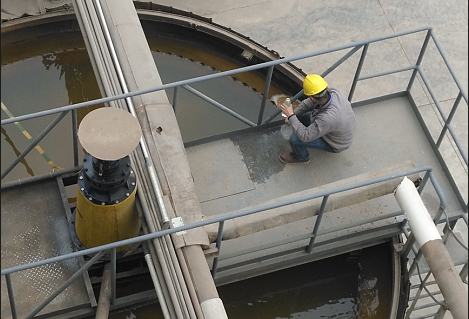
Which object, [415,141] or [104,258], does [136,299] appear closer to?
[104,258]

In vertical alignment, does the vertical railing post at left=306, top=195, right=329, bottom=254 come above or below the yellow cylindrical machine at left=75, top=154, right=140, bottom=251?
below

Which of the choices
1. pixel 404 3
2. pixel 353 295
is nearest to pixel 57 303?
pixel 353 295

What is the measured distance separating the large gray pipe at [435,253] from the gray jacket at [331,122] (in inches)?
A: 43.3

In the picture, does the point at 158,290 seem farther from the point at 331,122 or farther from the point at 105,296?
the point at 331,122

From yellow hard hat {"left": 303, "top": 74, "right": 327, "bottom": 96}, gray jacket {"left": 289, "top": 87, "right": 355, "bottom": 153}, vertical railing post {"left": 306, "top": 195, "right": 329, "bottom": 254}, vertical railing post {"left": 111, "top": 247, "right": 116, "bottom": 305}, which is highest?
yellow hard hat {"left": 303, "top": 74, "right": 327, "bottom": 96}

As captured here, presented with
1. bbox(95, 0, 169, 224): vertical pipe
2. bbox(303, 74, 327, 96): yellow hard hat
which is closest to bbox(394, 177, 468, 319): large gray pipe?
bbox(303, 74, 327, 96): yellow hard hat

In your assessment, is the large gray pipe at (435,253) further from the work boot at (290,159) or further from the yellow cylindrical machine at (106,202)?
the yellow cylindrical machine at (106,202)

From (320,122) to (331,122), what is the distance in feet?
0.44

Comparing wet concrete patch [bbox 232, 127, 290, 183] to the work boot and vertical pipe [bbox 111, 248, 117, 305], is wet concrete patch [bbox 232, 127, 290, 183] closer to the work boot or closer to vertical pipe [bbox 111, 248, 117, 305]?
the work boot

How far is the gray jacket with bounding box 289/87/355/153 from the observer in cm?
819

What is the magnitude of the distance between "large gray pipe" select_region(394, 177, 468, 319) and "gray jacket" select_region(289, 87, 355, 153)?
3.61 feet

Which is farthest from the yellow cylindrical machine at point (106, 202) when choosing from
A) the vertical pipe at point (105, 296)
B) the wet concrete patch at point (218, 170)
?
the wet concrete patch at point (218, 170)

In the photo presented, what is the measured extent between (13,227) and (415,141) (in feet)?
17.5

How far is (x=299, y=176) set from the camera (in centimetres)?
870
